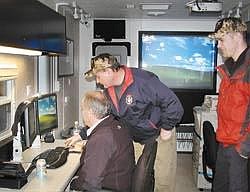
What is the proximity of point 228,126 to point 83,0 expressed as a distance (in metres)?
2.39

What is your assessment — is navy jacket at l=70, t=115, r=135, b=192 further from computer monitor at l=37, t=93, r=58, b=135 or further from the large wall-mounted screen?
the large wall-mounted screen

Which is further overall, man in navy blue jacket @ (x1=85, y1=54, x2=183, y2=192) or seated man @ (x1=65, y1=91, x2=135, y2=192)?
man in navy blue jacket @ (x1=85, y1=54, x2=183, y2=192)

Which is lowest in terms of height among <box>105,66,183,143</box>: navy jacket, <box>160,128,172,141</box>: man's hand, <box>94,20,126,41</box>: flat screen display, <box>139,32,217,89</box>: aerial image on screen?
<box>160,128,172,141</box>: man's hand

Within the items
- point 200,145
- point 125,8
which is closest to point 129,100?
point 200,145

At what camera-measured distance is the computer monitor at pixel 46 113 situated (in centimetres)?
330

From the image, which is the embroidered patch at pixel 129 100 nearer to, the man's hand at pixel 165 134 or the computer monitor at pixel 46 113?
the man's hand at pixel 165 134

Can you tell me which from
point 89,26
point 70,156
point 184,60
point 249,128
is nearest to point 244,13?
point 184,60

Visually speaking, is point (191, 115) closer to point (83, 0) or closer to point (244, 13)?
point (244, 13)

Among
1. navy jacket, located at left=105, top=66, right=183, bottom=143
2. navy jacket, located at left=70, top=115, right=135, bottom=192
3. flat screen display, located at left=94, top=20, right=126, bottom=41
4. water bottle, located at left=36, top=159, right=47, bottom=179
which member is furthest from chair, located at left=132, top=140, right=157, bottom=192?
flat screen display, located at left=94, top=20, right=126, bottom=41

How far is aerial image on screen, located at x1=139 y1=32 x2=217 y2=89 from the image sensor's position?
20.3ft

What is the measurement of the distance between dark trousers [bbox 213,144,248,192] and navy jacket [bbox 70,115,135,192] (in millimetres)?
733

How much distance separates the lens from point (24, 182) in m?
2.26

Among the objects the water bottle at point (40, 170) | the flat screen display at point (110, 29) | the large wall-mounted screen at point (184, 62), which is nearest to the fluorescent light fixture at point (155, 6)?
the flat screen display at point (110, 29)

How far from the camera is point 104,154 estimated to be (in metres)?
2.20
